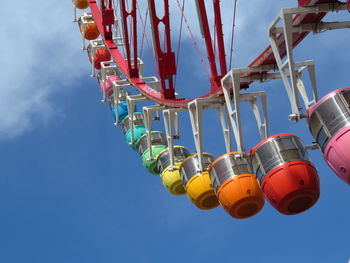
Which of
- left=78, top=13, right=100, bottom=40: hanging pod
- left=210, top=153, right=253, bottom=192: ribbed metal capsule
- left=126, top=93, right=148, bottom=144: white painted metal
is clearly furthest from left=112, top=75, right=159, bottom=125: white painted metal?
left=210, top=153, right=253, bottom=192: ribbed metal capsule

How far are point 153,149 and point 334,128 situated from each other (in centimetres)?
1340

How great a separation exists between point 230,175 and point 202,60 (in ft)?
13.9

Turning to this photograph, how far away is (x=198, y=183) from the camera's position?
16.8 metres

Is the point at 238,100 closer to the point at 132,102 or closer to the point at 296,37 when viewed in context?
the point at 296,37

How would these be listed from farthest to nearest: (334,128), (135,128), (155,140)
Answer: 1. (135,128)
2. (155,140)
3. (334,128)

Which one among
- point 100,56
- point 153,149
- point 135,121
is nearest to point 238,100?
point 153,149

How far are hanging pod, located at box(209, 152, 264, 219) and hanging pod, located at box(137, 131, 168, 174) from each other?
893cm

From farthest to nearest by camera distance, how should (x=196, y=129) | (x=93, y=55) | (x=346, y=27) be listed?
(x=93, y=55), (x=196, y=129), (x=346, y=27)

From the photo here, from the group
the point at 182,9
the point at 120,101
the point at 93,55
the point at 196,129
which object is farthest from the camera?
the point at 93,55

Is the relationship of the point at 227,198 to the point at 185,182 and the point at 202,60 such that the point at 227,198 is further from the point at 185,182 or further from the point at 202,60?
the point at 202,60

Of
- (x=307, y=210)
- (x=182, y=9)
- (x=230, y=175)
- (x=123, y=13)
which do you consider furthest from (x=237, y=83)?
(x=123, y=13)

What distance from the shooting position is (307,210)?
508 inches

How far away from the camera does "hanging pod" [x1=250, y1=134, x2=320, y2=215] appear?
40.9 ft

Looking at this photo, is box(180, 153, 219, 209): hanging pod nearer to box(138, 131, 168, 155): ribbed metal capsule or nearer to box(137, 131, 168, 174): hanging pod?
box(137, 131, 168, 174): hanging pod
